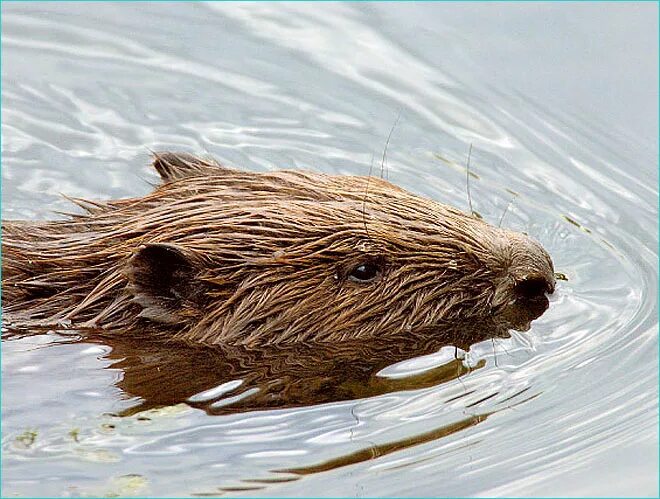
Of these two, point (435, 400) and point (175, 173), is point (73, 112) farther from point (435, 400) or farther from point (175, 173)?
point (435, 400)

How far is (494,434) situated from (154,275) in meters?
1.78

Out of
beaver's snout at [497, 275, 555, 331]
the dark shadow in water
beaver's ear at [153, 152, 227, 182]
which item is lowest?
the dark shadow in water

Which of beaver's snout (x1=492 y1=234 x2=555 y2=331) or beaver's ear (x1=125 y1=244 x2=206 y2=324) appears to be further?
beaver's snout (x1=492 y1=234 x2=555 y2=331)

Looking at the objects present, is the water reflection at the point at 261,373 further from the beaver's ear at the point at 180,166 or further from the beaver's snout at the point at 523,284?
the beaver's ear at the point at 180,166

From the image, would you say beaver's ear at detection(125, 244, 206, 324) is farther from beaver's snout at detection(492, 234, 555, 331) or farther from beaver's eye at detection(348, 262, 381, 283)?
beaver's snout at detection(492, 234, 555, 331)

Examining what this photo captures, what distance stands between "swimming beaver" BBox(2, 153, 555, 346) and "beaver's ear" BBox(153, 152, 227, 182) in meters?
0.09

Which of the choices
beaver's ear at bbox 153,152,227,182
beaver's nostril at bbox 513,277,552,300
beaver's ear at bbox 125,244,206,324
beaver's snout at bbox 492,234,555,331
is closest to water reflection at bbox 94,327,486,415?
beaver's ear at bbox 125,244,206,324

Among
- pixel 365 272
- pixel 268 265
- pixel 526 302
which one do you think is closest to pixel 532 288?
A: pixel 526 302

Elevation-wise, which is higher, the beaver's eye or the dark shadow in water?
the beaver's eye

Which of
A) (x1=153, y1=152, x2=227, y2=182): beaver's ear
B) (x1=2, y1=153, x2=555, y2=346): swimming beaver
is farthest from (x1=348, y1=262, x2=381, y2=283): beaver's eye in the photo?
(x1=153, y1=152, x2=227, y2=182): beaver's ear

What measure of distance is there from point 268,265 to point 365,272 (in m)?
0.51

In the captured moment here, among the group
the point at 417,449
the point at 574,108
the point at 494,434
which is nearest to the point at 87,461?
the point at 417,449

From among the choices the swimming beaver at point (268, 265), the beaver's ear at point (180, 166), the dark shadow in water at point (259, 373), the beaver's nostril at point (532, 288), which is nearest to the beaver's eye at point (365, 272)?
the swimming beaver at point (268, 265)

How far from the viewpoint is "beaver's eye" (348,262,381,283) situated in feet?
21.9
